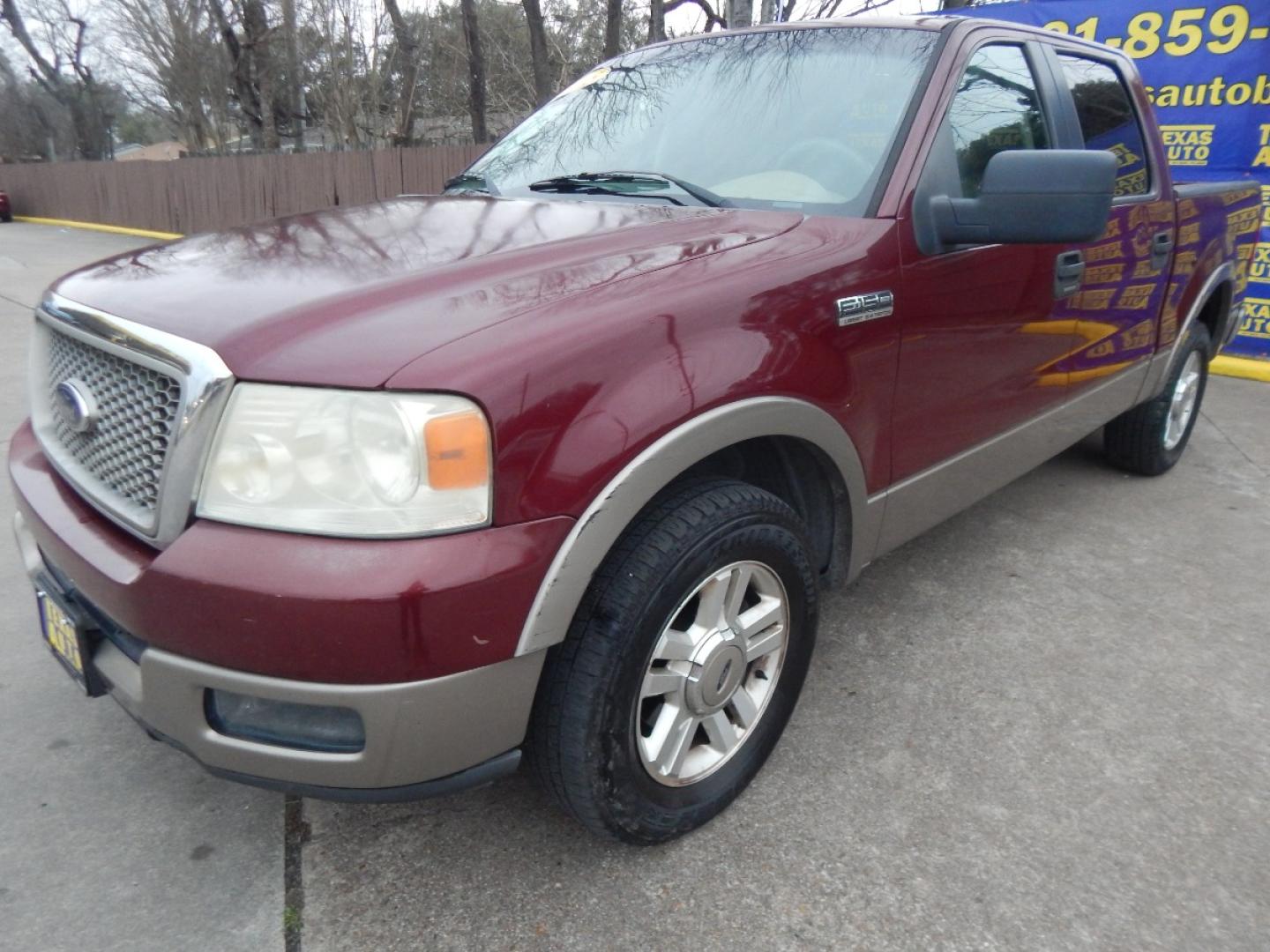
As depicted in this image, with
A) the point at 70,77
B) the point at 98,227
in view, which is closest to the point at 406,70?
the point at 98,227

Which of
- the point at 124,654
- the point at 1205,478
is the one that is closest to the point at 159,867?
the point at 124,654

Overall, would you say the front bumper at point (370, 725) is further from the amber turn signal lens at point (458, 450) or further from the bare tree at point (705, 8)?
the bare tree at point (705, 8)

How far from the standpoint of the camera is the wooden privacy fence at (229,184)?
13953mm

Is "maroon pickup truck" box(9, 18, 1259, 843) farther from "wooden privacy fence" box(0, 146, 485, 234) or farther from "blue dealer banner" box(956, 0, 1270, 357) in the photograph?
"wooden privacy fence" box(0, 146, 485, 234)

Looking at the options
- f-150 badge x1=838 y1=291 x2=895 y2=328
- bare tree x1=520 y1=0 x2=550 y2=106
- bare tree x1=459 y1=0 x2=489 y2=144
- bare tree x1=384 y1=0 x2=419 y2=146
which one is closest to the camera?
f-150 badge x1=838 y1=291 x2=895 y2=328

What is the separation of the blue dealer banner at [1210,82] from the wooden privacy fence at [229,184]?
639cm

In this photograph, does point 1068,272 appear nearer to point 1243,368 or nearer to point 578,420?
point 578,420

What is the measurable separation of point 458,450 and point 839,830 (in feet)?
4.28

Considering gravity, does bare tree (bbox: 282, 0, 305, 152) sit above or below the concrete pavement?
above

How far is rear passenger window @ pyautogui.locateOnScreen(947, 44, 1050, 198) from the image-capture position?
2709 mm

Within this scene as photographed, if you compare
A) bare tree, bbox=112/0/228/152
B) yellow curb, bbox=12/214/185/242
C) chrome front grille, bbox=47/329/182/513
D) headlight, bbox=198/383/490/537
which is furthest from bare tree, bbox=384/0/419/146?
headlight, bbox=198/383/490/537

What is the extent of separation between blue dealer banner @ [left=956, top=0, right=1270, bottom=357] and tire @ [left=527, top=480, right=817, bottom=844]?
5797 millimetres

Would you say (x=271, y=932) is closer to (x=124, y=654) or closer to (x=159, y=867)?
(x=159, y=867)

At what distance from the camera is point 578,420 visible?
1.68 m
